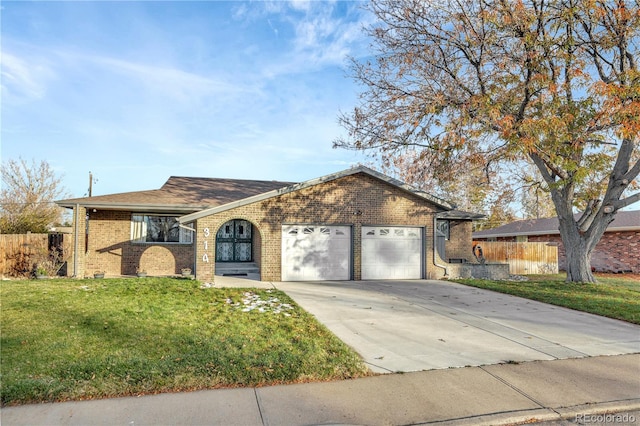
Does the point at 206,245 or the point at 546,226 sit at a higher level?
the point at 546,226

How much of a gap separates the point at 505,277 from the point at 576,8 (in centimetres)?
1064

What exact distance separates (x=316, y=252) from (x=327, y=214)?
1.50 metres

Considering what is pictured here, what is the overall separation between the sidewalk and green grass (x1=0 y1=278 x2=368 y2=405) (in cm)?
24

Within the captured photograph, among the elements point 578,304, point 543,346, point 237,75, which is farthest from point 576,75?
point 237,75

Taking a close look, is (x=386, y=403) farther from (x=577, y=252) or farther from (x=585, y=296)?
(x=577, y=252)

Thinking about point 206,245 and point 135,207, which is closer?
point 206,245

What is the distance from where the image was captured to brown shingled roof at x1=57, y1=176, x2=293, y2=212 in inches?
532

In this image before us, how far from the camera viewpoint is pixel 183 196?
15484 millimetres

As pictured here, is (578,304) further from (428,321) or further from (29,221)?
(29,221)

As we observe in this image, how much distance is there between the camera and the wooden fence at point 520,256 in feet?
70.0

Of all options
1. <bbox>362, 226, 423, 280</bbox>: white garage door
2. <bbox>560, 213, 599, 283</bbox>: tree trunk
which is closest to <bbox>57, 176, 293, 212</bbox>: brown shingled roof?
<bbox>362, 226, 423, 280</bbox>: white garage door

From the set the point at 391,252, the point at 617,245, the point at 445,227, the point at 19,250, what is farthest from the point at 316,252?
the point at 617,245

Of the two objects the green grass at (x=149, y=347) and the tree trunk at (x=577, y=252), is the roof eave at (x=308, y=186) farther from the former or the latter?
the tree trunk at (x=577, y=252)

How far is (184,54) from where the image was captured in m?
11.3
